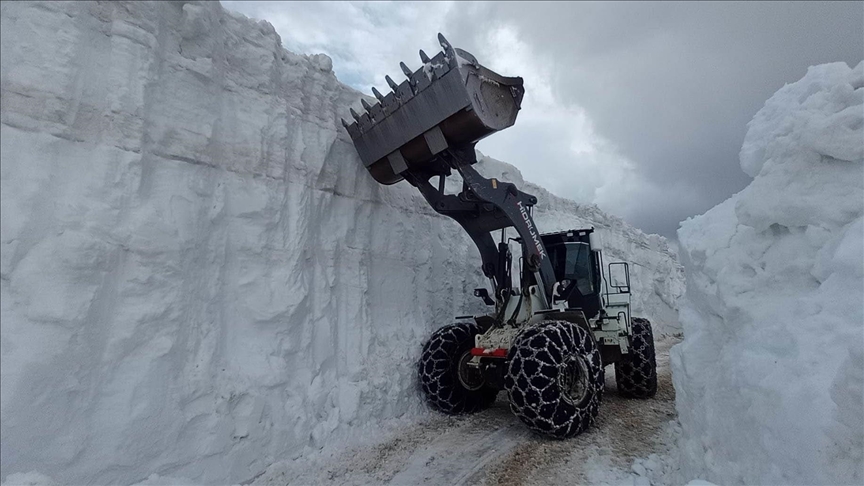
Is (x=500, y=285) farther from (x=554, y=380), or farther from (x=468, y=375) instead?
(x=554, y=380)

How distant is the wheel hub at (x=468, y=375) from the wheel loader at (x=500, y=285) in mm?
14

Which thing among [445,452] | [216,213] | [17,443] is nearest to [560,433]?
[445,452]

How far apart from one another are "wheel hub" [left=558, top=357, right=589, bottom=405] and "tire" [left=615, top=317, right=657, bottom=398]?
2109mm

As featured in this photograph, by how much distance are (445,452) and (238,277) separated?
2.98 m

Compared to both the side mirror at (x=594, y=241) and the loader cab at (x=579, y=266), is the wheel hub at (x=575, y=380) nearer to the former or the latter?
the loader cab at (x=579, y=266)

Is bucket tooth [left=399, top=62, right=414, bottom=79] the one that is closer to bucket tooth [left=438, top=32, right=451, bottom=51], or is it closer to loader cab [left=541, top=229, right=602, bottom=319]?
bucket tooth [left=438, top=32, right=451, bottom=51]

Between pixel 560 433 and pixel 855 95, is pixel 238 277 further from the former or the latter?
pixel 855 95

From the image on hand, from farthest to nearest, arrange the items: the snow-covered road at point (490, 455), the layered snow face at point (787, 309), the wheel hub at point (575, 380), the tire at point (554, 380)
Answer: the wheel hub at point (575, 380) → the tire at point (554, 380) → the snow-covered road at point (490, 455) → the layered snow face at point (787, 309)

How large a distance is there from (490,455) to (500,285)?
2553mm

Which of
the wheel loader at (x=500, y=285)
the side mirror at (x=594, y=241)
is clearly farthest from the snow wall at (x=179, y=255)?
the side mirror at (x=594, y=241)

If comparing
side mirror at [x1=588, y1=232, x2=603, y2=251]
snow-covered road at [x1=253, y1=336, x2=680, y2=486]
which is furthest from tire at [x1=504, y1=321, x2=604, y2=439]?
side mirror at [x1=588, y1=232, x2=603, y2=251]

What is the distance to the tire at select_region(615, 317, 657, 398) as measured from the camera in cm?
698

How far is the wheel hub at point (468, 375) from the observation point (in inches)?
241

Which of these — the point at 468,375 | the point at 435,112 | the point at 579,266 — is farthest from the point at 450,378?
the point at 435,112
